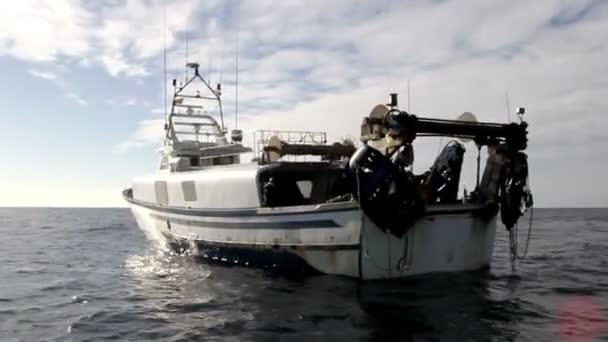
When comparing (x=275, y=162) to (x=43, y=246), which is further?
(x=43, y=246)

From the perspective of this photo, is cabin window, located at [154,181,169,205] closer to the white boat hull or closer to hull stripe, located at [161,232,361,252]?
hull stripe, located at [161,232,361,252]

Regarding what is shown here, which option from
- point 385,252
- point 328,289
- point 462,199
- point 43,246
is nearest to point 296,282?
point 328,289

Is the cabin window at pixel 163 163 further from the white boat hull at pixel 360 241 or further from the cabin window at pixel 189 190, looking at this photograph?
the white boat hull at pixel 360 241

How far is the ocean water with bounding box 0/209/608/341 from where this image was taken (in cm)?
1036

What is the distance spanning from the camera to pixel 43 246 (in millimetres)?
30391

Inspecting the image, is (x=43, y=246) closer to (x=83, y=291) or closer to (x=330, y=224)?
(x=83, y=291)

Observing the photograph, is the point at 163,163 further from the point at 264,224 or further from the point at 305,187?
the point at 264,224

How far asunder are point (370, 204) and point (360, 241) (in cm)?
101

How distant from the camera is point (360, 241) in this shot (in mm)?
13930

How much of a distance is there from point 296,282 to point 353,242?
2.08m

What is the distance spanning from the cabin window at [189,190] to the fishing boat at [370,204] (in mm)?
74

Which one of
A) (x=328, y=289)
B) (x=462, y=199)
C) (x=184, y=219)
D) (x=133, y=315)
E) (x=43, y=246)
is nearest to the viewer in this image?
(x=133, y=315)

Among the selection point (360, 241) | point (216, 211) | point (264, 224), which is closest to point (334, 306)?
point (360, 241)

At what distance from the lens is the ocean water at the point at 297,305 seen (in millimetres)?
10359
